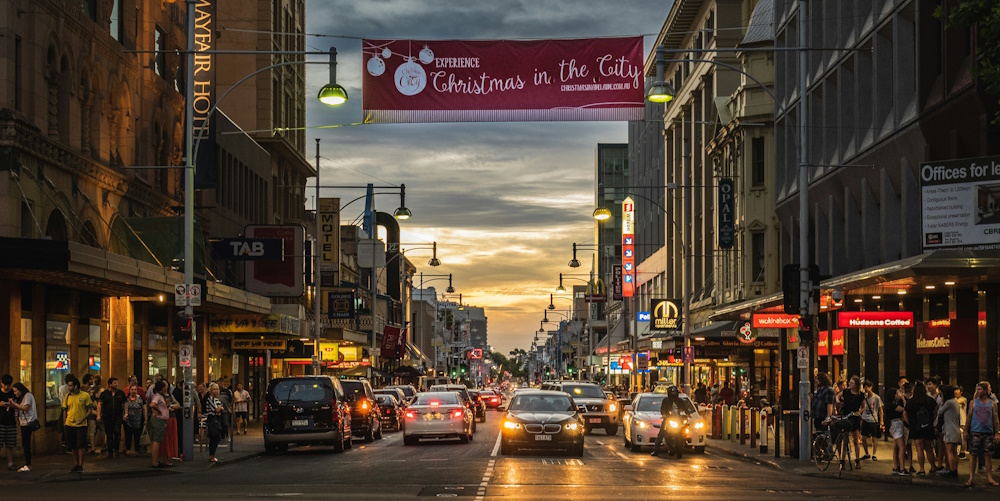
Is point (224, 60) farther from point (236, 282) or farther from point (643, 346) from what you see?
point (643, 346)

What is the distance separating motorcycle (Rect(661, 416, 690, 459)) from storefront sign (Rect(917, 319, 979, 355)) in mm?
6458

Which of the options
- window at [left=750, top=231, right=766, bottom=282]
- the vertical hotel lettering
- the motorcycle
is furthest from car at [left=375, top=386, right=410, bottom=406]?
the vertical hotel lettering

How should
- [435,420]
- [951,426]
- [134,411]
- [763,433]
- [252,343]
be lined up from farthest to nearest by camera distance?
1. [252,343]
2. [435,420]
3. [763,433]
4. [134,411]
5. [951,426]

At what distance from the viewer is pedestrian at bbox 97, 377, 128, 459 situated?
97.9ft

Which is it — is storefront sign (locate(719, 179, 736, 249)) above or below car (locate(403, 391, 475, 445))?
above

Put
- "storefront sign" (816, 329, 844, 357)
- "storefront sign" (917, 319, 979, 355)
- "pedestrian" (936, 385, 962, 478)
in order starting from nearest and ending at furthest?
"pedestrian" (936, 385, 962, 478), "storefront sign" (917, 319, 979, 355), "storefront sign" (816, 329, 844, 357)

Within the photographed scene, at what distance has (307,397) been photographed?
108ft

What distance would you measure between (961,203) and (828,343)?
1611 cm

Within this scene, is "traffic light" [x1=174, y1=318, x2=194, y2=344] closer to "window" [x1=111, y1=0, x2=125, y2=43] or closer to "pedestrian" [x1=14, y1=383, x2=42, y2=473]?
"pedestrian" [x1=14, y1=383, x2=42, y2=473]

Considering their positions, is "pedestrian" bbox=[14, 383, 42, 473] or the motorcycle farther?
the motorcycle

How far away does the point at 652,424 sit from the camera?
1302 inches

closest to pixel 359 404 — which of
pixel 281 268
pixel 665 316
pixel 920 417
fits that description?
pixel 281 268

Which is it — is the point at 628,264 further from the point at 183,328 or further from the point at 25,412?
the point at 25,412

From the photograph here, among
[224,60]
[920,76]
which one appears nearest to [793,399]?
[920,76]
